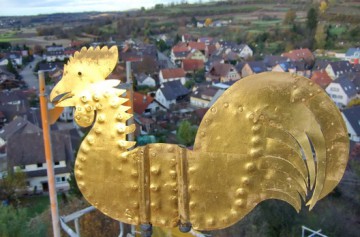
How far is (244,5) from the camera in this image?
107 m

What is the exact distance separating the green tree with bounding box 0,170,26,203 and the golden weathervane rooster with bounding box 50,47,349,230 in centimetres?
1339

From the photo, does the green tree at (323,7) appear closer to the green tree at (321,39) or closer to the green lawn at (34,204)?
the green tree at (321,39)

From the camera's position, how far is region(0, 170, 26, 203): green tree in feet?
52.0

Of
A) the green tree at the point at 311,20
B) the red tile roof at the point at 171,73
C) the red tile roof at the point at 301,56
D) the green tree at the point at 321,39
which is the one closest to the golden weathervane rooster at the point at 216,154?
the red tile roof at the point at 171,73

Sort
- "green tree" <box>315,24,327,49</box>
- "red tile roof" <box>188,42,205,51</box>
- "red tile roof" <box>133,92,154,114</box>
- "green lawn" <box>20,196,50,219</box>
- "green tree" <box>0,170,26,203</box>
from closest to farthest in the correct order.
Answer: "green tree" <box>0,170,26,203</box> → "green lawn" <box>20,196,50,219</box> → "red tile roof" <box>133,92,154,114</box> → "green tree" <box>315,24,327,49</box> → "red tile roof" <box>188,42,205,51</box>

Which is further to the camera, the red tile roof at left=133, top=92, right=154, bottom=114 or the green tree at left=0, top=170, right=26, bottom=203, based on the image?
the red tile roof at left=133, top=92, right=154, bottom=114

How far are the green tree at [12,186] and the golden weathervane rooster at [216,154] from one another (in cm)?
1339

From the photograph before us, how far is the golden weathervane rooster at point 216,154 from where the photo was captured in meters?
3.27

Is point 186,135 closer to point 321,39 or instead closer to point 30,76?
point 30,76

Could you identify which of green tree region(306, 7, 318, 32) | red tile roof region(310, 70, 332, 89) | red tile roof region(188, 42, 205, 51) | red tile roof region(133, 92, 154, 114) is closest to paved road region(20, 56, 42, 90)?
red tile roof region(133, 92, 154, 114)

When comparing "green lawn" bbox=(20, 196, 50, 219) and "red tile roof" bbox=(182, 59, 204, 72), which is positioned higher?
"red tile roof" bbox=(182, 59, 204, 72)

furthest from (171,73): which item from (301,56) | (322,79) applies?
(301,56)

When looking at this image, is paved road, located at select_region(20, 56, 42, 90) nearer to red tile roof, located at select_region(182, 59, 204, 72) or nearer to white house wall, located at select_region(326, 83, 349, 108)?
red tile roof, located at select_region(182, 59, 204, 72)

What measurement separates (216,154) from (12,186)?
47.7 ft
